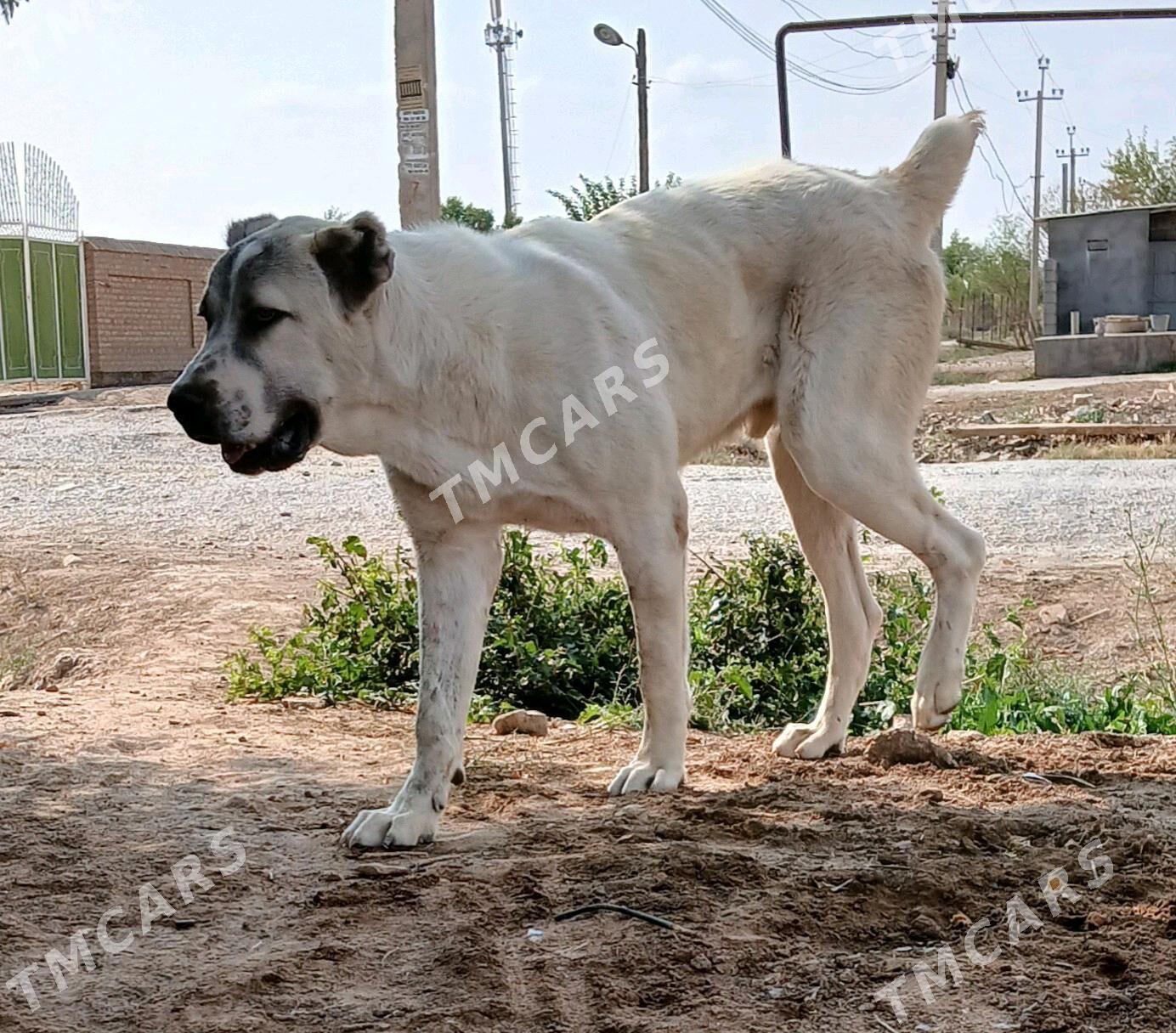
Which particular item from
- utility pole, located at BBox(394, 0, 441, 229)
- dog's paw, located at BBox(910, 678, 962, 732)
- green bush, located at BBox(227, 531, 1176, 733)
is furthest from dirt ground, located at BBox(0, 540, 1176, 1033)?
utility pole, located at BBox(394, 0, 441, 229)

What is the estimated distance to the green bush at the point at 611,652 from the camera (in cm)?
553

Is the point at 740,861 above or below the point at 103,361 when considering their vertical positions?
below

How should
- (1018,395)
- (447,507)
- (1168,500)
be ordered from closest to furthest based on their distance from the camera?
(447,507) < (1168,500) < (1018,395)

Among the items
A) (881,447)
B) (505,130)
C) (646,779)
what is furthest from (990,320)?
(646,779)

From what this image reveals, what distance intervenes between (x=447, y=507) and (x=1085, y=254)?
90.0ft

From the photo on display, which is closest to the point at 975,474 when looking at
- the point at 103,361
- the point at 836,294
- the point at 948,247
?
the point at 836,294

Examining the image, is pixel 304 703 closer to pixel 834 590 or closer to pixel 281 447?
pixel 834 590

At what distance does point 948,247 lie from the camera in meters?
59.8

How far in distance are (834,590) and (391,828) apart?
1.82 m

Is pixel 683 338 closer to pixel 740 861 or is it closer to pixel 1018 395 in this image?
pixel 740 861

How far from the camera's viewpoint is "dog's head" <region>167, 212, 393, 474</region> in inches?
135

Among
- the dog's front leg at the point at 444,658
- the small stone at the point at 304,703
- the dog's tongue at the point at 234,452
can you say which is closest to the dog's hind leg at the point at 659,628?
the dog's front leg at the point at 444,658

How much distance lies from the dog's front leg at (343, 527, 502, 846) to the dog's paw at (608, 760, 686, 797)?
1.43 feet

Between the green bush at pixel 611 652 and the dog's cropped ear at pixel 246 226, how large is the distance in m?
2.13
